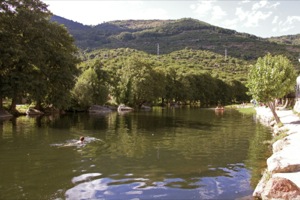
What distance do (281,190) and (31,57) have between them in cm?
3904

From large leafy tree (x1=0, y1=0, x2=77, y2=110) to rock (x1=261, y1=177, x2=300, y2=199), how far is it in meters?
37.1

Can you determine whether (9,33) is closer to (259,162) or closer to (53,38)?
(53,38)

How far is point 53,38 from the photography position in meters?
47.9

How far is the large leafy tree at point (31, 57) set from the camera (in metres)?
43.1

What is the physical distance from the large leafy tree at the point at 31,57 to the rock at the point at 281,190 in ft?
122

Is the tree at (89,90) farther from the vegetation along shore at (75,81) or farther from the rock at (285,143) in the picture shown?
the rock at (285,143)

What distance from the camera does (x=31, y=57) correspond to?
43.5 meters

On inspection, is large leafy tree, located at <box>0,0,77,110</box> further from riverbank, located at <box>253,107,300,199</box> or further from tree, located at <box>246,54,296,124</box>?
riverbank, located at <box>253,107,300,199</box>

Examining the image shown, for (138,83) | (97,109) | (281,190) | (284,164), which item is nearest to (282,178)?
(281,190)

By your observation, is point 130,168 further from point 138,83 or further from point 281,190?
point 138,83

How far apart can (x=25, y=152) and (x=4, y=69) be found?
29.2 m

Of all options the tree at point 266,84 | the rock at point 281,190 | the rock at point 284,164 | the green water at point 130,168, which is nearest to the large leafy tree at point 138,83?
the tree at point 266,84

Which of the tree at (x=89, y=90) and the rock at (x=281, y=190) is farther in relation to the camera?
the tree at (x=89, y=90)

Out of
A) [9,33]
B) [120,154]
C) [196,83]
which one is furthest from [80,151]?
[196,83]
